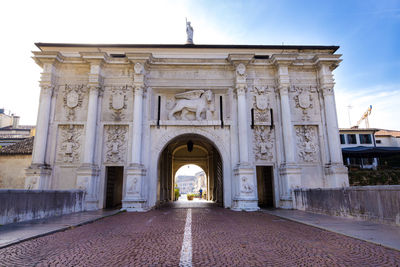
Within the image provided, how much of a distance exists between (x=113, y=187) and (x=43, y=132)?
18.9 ft

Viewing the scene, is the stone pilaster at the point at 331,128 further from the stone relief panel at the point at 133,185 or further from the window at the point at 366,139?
the window at the point at 366,139

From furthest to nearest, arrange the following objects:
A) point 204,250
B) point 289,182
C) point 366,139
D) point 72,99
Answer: point 366,139
point 72,99
point 289,182
point 204,250

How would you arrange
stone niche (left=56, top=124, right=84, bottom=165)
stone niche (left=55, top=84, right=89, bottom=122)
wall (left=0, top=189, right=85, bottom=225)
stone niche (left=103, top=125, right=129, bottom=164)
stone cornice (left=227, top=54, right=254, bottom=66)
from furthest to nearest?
1. stone niche (left=55, top=84, right=89, bottom=122)
2. stone cornice (left=227, top=54, right=254, bottom=66)
3. stone niche (left=103, top=125, right=129, bottom=164)
4. stone niche (left=56, top=124, right=84, bottom=165)
5. wall (left=0, top=189, right=85, bottom=225)

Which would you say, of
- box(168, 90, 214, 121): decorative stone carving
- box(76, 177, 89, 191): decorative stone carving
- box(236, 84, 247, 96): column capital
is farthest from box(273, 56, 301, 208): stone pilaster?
box(76, 177, 89, 191): decorative stone carving

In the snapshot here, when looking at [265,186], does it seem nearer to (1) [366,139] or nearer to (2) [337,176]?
(2) [337,176]

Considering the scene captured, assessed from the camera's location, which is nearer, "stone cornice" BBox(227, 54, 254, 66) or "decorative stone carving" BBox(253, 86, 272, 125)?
"stone cornice" BBox(227, 54, 254, 66)

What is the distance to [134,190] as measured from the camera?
1391 centimetres

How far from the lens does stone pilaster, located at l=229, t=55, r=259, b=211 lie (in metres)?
14.0

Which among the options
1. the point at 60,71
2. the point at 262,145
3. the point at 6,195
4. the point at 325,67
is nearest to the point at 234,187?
the point at 262,145

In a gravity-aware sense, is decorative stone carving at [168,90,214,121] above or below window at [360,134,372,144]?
below

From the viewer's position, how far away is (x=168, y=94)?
1697cm

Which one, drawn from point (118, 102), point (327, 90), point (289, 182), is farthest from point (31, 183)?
point (327, 90)

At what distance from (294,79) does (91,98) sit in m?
13.1

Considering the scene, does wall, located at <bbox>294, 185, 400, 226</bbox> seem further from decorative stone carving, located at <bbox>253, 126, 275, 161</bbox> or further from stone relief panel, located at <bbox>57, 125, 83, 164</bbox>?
stone relief panel, located at <bbox>57, 125, 83, 164</bbox>
